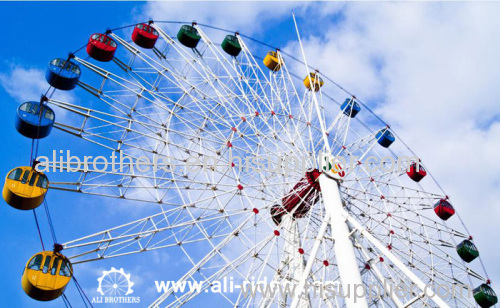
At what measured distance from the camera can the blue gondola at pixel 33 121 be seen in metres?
15.6

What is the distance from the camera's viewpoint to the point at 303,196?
1819 centimetres

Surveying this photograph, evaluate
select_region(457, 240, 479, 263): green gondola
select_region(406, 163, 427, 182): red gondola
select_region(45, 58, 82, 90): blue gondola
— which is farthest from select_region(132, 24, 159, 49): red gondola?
select_region(457, 240, 479, 263): green gondola

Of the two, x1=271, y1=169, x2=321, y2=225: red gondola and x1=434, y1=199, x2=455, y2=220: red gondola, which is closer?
x1=271, y1=169, x2=321, y2=225: red gondola

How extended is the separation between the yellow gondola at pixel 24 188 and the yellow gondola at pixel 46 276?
1718 millimetres

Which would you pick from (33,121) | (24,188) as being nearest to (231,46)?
(33,121)

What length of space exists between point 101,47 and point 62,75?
6.93ft

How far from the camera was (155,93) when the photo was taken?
1855 cm

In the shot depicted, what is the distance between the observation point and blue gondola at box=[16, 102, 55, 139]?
15602 mm

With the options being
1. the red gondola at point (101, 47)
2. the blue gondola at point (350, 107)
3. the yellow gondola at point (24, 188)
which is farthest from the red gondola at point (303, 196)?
the red gondola at point (101, 47)

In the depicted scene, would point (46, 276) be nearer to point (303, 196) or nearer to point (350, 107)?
point (303, 196)

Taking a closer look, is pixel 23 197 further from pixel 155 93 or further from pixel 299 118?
pixel 299 118

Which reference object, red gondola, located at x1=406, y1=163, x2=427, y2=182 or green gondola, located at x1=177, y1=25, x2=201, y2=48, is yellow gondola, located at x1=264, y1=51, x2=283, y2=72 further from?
red gondola, located at x1=406, y1=163, x2=427, y2=182

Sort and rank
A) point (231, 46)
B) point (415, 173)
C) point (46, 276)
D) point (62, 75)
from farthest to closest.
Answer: point (415, 173) < point (231, 46) < point (62, 75) < point (46, 276)

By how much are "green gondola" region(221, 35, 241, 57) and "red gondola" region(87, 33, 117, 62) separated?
5.54 m
